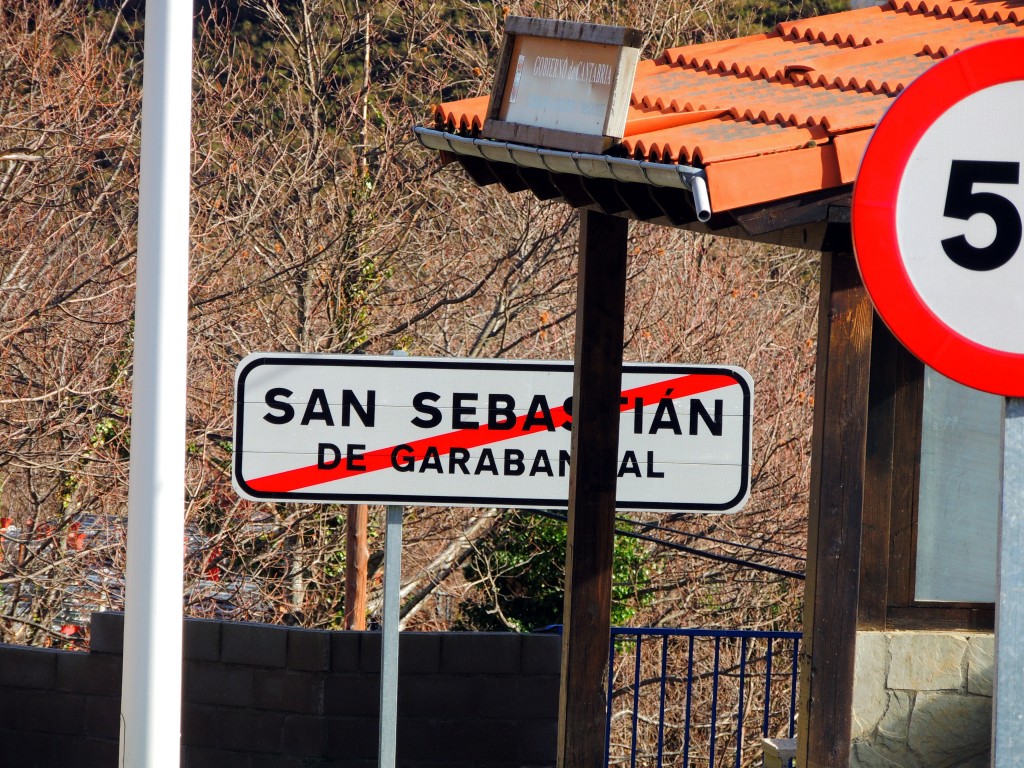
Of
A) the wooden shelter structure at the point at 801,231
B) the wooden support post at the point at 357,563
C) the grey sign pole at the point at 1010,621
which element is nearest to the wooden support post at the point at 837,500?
the wooden shelter structure at the point at 801,231

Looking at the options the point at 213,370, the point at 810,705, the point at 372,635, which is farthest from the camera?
the point at 213,370

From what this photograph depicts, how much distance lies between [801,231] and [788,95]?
0.35 m

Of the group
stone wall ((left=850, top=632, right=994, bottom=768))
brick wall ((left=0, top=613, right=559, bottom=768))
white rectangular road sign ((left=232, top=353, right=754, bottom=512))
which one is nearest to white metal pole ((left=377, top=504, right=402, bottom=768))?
white rectangular road sign ((left=232, top=353, right=754, bottom=512))

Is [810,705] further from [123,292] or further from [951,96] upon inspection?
[123,292]

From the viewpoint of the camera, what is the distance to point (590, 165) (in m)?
2.80

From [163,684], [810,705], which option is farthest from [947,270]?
[163,684]

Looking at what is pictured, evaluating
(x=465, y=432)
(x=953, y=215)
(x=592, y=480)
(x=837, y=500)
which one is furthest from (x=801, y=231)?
(x=465, y=432)

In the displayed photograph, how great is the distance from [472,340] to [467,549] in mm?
2296

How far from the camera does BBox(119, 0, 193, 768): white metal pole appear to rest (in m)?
3.45

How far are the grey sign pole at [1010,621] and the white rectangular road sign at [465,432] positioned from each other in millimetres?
2323

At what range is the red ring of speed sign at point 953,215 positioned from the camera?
186 cm

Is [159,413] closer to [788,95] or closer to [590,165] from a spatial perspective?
[590,165]

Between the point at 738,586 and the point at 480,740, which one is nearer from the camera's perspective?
the point at 480,740

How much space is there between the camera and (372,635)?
5.39 meters
